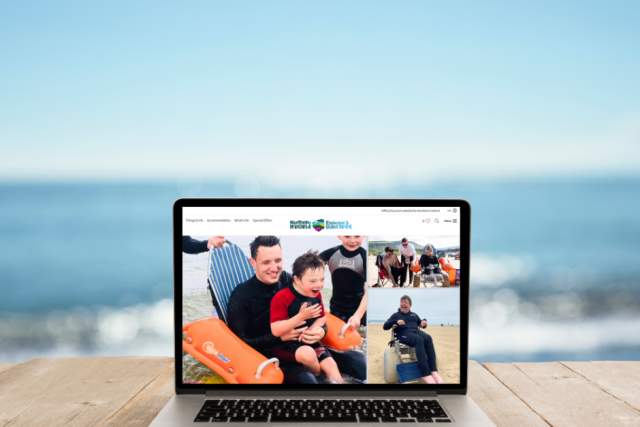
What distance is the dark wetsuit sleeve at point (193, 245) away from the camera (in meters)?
1.03

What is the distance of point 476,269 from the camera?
9.27 ft

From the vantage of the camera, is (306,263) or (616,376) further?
(616,376)

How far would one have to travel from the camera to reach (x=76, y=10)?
244 centimetres

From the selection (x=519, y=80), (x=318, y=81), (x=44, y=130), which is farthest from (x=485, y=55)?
(x=44, y=130)

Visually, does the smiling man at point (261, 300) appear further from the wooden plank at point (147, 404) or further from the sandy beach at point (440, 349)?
the wooden plank at point (147, 404)

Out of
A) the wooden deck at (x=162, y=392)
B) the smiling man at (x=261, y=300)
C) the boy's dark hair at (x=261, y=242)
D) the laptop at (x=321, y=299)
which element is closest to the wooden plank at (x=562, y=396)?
the wooden deck at (x=162, y=392)

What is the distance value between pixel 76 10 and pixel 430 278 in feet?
6.78

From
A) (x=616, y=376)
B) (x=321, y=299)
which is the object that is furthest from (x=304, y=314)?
(x=616, y=376)

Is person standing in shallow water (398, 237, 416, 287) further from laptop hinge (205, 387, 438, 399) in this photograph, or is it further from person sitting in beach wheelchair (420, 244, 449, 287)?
laptop hinge (205, 387, 438, 399)

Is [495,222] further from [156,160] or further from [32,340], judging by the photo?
[32,340]

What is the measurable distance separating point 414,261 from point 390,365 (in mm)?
183

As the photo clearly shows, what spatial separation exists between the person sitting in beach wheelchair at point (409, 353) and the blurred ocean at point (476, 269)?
175 centimetres

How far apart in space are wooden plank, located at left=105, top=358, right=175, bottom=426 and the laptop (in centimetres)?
5

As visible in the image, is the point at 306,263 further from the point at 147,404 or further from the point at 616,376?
the point at 616,376
